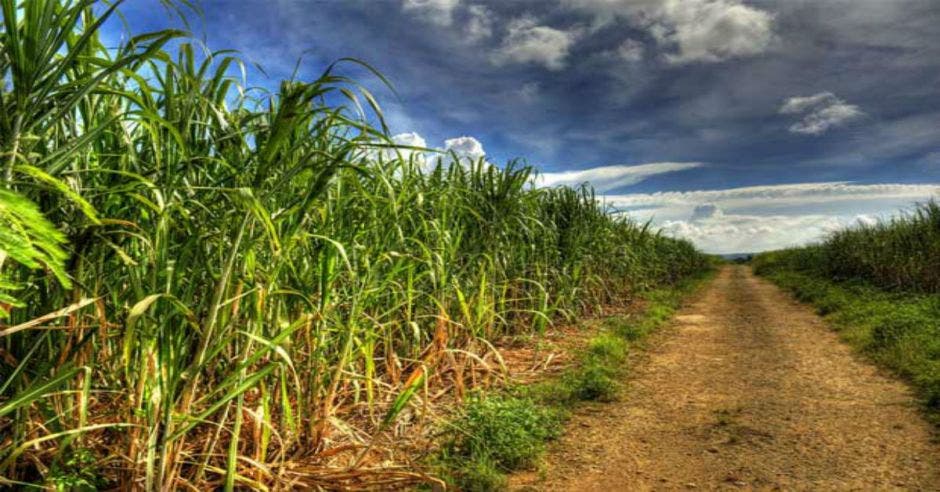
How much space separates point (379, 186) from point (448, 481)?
1.71 meters

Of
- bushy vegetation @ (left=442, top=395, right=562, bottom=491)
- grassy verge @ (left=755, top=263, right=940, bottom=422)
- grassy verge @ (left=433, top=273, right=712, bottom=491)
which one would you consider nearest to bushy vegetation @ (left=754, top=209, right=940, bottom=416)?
grassy verge @ (left=755, top=263, right=940, bottom=422)

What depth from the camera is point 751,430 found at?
333 cm

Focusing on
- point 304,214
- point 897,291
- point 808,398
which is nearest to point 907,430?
point 808,398

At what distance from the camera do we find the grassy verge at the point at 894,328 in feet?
14.6

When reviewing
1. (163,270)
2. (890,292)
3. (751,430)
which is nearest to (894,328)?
(751,430)

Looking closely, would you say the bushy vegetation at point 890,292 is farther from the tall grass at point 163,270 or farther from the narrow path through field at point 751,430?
the tall grass at point 163,270

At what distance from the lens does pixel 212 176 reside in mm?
2346

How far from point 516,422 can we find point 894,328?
17.7ft

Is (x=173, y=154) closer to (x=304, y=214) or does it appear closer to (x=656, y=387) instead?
(x=304, y=214)

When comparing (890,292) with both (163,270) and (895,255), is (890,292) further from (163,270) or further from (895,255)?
(163,270)

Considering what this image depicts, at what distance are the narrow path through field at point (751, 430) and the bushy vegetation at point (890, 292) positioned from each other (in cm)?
33

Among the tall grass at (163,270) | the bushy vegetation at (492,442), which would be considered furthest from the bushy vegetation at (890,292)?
the tall grass at (163,270)

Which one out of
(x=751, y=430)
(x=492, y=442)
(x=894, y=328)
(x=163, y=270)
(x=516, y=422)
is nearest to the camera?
(x=163, y=270)

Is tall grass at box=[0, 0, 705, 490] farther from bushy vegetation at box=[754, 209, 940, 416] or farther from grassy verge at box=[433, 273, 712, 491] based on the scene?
bushy vegetation at box=[754, 209, 940, 416]
